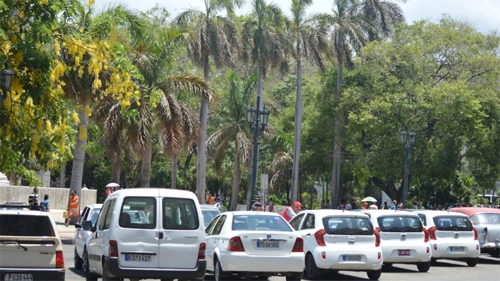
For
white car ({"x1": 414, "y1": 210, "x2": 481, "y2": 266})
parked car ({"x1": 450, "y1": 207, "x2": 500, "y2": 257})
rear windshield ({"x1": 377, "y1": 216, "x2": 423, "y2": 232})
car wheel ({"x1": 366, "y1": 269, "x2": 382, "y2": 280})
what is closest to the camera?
car wheel ({"x1": 366, "y1": 269, "x2": 382, "y2": 280})

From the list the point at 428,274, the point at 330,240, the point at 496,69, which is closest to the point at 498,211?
the point at 428,274

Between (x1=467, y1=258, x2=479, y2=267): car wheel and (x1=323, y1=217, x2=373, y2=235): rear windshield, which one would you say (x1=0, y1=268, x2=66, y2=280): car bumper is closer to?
(x1=323, y1=217, x2=373, y2=235): rear windshield

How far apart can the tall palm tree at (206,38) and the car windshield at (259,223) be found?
2721cm

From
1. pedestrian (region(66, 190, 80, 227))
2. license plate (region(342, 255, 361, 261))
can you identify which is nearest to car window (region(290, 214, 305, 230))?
license plate (region(342, 255, 361, 261))

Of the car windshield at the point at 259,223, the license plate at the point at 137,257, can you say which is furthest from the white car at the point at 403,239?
the license plate at the point at 137,257

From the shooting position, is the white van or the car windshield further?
the car windshield

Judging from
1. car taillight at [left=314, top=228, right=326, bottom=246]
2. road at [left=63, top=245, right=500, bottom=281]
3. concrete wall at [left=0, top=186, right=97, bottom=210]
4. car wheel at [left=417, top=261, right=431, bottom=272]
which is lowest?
road at [left=63, top=245, right=500, bottom=281]

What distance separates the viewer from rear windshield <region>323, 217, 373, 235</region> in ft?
61.2

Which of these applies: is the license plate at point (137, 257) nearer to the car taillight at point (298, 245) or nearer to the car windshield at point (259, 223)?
the car windshield at point (259, 223)

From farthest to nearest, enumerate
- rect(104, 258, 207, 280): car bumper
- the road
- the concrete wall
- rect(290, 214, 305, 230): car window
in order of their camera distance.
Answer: the concrete wall → rect(290, 214, 305, 230): car window → the road → rect(104, 258, 207, 280): car bumper

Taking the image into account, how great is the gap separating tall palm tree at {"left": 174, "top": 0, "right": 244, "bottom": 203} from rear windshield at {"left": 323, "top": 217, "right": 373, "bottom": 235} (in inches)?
1016

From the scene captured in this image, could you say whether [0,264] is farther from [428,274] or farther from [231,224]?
[428,274]

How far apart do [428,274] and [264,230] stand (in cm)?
611

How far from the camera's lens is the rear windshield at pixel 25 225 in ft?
45.1
